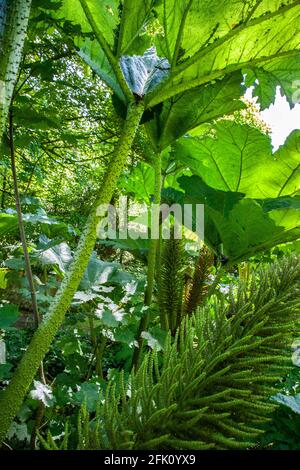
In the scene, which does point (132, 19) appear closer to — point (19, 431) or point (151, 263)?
point (151, 263)

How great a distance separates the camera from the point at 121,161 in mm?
882

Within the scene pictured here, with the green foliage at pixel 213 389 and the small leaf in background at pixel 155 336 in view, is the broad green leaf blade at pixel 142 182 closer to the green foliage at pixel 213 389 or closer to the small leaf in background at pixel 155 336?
the small leaf in background at pixel 155 336

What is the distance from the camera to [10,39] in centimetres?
57

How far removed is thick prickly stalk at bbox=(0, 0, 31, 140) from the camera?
1.85ft

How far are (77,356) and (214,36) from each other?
123 cm

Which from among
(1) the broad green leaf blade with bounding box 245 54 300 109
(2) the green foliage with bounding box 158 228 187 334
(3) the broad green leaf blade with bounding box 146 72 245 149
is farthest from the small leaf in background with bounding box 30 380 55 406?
(1) the broad green leaf blade with bounding box 245 54 300 109

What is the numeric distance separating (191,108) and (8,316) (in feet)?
2.92

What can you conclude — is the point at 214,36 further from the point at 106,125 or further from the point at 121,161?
the point at 106,125

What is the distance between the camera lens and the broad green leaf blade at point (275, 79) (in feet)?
3.59

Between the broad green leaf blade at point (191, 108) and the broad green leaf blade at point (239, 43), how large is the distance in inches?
6.4

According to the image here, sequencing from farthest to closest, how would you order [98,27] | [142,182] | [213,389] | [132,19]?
[142,182] < [98,27] < [132,19] < [213,389]

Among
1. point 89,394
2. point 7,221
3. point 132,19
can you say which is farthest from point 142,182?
point 89,394

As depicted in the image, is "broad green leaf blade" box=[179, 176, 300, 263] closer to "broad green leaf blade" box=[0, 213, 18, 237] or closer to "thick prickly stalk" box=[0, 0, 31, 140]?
"thick prickly stalk" box=[0, 0, 31, 140]

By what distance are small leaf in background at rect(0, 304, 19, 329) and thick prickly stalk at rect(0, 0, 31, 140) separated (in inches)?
24.7
